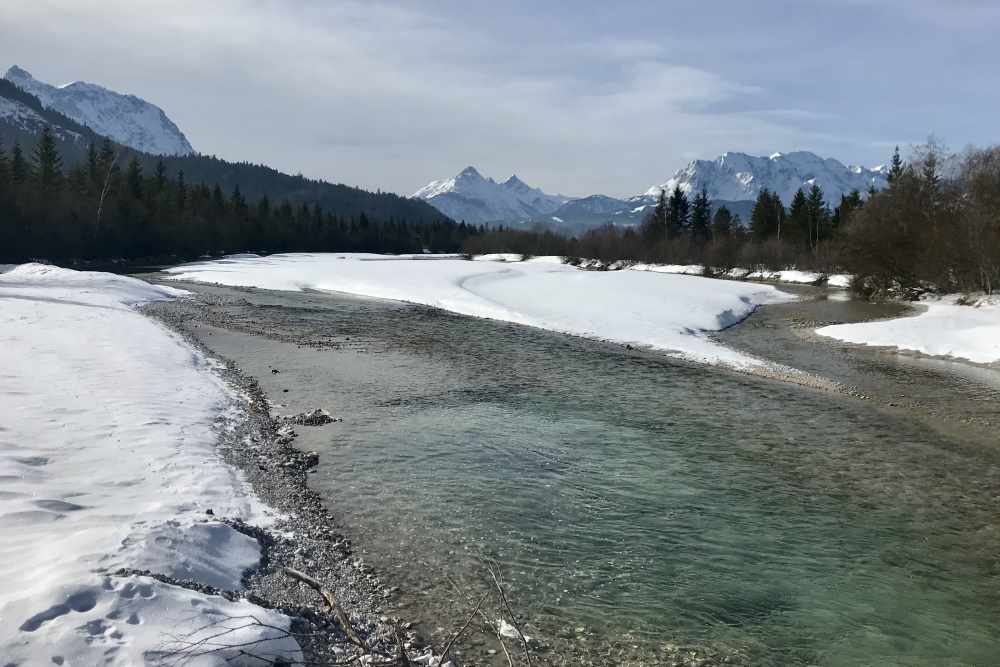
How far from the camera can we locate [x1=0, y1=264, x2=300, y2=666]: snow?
16.9 feet

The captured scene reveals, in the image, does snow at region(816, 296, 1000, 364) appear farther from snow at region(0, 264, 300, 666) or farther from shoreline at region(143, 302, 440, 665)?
snow at region(0, 264, 300, 666)

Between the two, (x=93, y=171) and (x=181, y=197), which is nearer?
(x=93, y=171)

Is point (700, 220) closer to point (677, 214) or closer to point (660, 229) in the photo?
point (677, 214)

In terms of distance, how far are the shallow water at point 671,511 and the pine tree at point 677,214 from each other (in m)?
92.8

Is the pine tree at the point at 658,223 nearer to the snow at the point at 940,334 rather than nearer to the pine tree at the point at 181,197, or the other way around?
the snow at the point at 940,334

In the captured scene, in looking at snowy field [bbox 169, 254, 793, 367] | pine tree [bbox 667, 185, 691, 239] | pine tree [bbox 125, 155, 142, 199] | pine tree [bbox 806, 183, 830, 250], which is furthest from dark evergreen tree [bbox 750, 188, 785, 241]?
pine tree [bbox 125, 155, 142, 199]

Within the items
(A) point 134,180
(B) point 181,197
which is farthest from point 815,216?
(A) point 134,180

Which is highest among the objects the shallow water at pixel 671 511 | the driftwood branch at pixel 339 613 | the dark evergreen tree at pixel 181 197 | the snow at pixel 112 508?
the dark evergreen tree at pixel 181 197

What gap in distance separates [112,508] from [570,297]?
119 ft

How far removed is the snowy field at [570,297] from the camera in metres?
30.6

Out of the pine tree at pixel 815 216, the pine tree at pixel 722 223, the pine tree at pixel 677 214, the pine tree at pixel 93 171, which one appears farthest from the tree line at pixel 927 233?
the pine tree at pixel 93 171

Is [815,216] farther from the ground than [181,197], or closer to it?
closer to it

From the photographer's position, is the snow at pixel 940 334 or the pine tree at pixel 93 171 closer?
the snow at pixel 940 334

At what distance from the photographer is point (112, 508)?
7988 millimetres
